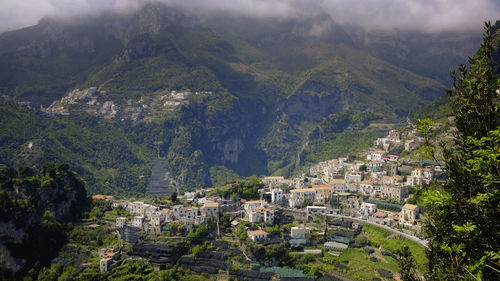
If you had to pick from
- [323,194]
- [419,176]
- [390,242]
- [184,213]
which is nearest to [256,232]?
[184,213]

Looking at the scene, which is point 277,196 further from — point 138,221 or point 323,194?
point 138,221

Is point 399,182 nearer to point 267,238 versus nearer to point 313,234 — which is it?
point 313,234

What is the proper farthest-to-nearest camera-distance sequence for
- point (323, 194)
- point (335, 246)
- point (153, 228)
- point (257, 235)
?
point (323, 194), point (153, 228), point (257, 235), point (335, 246)

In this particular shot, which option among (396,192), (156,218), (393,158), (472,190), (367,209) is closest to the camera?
(472,190)

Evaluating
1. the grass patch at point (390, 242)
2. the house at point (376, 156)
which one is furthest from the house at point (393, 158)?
the grass patch at point (390, 242)

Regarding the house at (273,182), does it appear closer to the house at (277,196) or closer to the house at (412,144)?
the house at (277,196)

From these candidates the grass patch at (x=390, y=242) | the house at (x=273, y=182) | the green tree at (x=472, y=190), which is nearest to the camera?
the green tree at (x=472, y=190)

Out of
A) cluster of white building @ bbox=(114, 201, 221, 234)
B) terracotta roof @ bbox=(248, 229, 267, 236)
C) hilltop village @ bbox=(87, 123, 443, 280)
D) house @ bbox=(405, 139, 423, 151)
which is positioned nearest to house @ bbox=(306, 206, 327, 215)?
hilltop village @ bbox=(87, 123, 443, 280)

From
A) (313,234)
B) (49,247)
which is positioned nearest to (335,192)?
(313,234)
